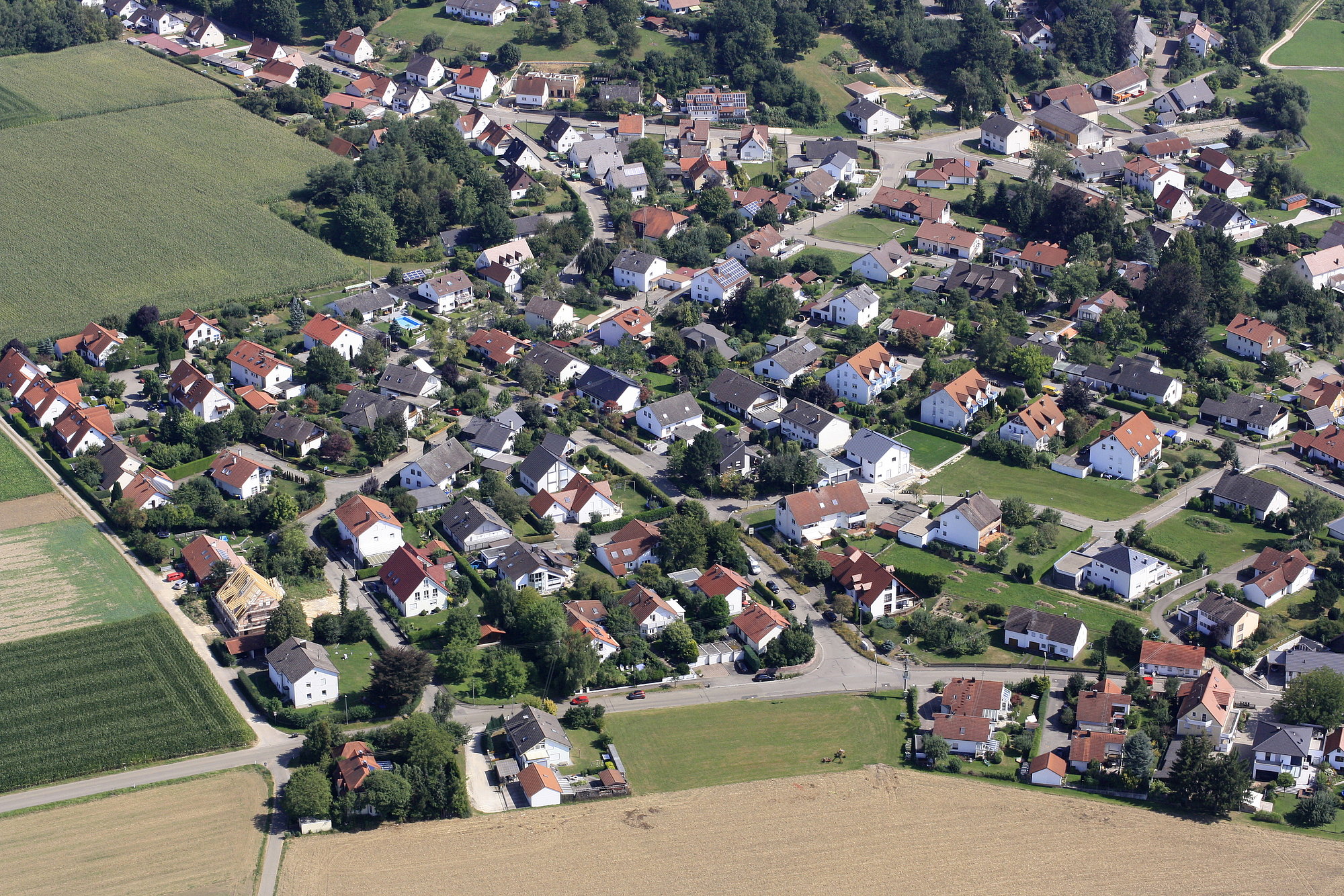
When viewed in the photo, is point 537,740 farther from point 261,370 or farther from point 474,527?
point 261,370

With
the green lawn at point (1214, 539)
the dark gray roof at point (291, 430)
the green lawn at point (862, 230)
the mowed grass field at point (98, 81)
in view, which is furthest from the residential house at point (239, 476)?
the mowed grass field at point (98, 81)

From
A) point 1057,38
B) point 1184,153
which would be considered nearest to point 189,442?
point 1184,153

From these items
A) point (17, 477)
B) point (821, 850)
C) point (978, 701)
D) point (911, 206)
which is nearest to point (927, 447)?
point (978, 701)

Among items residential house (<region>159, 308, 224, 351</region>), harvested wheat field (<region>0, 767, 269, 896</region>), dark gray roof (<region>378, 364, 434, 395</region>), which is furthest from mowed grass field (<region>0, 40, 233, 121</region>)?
harvested wheat field (<region>0, 767, 269, 896</region>)

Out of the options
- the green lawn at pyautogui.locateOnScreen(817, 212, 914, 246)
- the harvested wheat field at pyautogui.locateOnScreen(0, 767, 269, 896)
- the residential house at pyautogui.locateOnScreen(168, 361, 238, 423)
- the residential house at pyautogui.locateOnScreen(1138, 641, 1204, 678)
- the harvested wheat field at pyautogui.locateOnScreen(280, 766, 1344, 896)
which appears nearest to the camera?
the harvested wheat field at pyautogui.locateOnScreen(0, 767, 269, 896)

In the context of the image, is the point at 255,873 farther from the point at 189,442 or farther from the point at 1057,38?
the point at 1057,38

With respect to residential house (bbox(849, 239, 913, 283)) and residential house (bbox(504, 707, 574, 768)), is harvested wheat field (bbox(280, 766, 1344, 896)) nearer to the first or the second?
residential house (bbox(504, 707, 574, 768))
